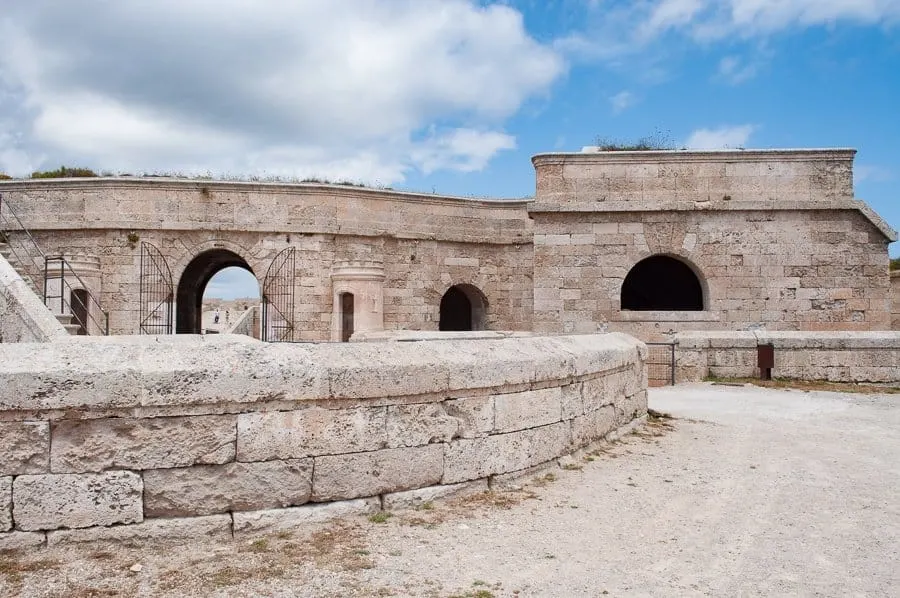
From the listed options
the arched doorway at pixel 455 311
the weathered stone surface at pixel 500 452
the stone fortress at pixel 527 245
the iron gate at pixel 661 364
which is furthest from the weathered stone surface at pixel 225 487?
the arched doorway at pixel 455 311

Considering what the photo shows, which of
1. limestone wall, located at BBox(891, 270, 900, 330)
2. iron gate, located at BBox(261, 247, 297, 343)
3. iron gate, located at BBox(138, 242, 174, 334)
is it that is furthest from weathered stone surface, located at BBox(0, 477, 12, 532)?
limestone wall, located at BBox(891, 270, 900, 330)

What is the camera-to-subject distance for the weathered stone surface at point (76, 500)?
12.0 ft

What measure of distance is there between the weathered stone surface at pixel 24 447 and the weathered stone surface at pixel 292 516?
1.04 m

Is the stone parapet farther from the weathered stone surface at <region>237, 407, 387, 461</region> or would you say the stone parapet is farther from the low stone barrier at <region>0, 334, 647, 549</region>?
the weathered stone surface at <region>237, 407, 387, 461</region>

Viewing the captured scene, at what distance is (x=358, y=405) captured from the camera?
4301 millimetres

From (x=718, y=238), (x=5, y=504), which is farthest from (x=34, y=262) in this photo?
(x=718, y=238)

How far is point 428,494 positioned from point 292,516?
2.99 feet

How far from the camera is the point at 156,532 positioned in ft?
12.5

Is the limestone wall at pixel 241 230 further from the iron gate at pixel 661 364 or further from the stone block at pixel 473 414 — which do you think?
the stone block at pixel 473 414

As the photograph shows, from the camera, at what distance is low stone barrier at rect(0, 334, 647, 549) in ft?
12.0

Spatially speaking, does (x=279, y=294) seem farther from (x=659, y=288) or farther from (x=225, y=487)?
(x=225, y=487)

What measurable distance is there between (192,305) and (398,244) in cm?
649

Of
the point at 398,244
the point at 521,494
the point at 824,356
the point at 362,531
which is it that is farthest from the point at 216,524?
the point at 398,244

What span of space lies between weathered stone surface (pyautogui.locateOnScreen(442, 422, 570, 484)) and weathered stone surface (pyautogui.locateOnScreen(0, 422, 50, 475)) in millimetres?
2328
